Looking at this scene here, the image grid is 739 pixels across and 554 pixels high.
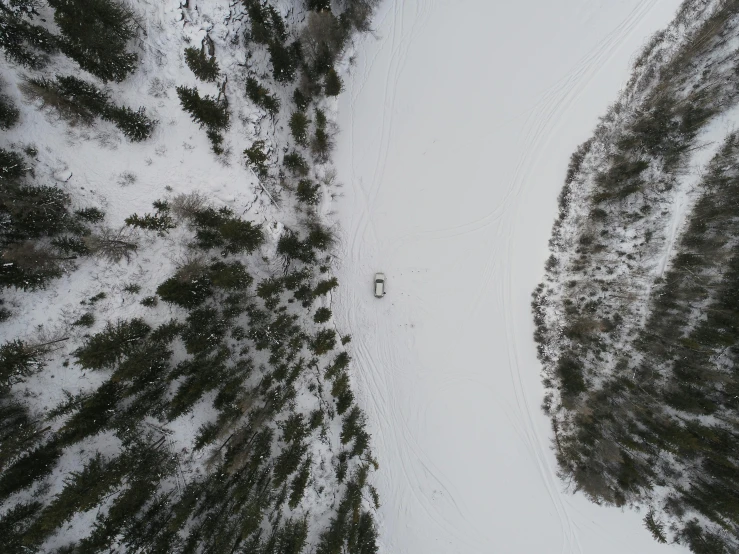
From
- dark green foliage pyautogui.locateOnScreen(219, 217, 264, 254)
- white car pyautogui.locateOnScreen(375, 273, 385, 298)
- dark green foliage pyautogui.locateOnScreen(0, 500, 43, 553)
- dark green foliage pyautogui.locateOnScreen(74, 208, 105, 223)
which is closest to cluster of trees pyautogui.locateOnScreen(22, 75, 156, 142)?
dark green foliage pyautogui.locateOnScreen(74, 208, 105, 223)

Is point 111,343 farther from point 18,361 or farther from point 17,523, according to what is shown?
point 17,523

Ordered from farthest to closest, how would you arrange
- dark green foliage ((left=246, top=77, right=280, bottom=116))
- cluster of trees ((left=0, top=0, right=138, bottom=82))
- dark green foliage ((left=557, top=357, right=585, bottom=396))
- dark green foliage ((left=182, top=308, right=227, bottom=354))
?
dark green foliage ((left=557, top=357, right=585, bottom=396)), dark green foliage ((left=246, top=77, right=280, bottom=116)), dark green foliage ((left=182, top=308, right=227, bottom=354)), cluster of trees ((left=0, top=0, right=138, bottom=82))


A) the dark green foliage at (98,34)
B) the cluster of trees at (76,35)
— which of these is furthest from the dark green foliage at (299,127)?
the cluster of trees at (76,35)

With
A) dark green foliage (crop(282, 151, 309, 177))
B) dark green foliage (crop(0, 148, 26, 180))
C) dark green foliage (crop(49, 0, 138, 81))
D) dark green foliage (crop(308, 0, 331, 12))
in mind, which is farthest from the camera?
dark green foliage (crop(282, 151, 309, 177))

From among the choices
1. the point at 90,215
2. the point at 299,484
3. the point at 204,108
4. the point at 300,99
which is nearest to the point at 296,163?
the point at 300,99

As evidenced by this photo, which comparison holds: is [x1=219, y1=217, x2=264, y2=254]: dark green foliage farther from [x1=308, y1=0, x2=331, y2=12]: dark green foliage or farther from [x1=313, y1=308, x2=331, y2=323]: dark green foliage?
[x1=308, y1=0, x2=331, y2=12]: dark green foliage

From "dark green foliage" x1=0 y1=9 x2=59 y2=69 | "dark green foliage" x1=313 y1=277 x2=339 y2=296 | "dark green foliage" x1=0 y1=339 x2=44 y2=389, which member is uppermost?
"dark green foliage" x1=0 y1=9 x2=59 y2=69
